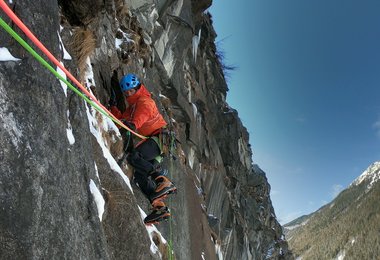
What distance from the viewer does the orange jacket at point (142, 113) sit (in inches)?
276

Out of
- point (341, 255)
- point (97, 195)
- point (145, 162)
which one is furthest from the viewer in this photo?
point (341, 255)

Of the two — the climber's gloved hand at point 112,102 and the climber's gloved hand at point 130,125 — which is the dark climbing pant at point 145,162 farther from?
the climber's gloved hand at point 112,102

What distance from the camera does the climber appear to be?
7352mm

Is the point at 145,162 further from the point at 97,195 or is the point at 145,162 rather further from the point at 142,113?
the point at 97,195

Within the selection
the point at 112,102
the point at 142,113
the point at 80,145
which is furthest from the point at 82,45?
the point at 80,145

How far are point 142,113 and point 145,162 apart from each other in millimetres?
1031

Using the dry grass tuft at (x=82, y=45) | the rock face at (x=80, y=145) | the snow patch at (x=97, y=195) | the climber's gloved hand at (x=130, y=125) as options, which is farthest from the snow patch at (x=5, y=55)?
the climber's gloved hand at (x=130, y=125)

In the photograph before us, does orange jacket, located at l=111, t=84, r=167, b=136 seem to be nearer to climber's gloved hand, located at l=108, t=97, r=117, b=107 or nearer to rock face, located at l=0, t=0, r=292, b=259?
climber's gloved hand, located at l=108, t=97, r=117, b=107

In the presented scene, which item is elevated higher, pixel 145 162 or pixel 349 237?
pixel 145 162

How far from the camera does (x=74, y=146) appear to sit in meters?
4.30

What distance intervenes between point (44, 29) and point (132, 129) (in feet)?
9.30

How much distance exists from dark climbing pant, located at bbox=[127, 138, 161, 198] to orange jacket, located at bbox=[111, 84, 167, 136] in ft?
0.86

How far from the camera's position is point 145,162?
24.5 feet

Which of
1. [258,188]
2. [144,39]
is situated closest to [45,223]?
[144,39]
